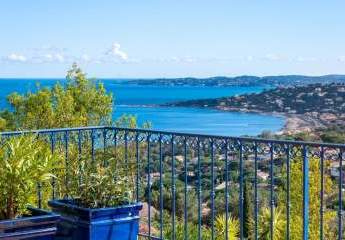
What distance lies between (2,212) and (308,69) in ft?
102

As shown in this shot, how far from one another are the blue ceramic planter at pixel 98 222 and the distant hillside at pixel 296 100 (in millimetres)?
36212

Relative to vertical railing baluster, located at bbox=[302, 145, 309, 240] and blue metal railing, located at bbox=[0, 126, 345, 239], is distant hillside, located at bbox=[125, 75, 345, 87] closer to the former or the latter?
blue metal railing, located at bbox=[0, 126, 345, 239]

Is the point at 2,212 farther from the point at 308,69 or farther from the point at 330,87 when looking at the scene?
the point at 330,87

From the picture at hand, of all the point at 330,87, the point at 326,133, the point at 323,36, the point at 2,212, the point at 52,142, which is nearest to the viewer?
the point at 2,212

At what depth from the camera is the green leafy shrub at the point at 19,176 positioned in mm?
3602

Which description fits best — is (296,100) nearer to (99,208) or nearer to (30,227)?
(99,208)

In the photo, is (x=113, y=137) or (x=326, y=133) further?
(x=326, y=133)

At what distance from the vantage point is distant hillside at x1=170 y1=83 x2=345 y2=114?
40.9 meters

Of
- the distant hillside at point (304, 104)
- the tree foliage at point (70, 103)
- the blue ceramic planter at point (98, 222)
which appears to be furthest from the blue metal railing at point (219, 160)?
the distant hillside at point (304, 104)

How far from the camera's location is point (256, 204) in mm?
4363

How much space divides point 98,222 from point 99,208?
0.09 metres

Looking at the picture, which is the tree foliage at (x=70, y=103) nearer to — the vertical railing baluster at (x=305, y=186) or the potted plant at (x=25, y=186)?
the vertical railing baluster at (x=305, y=186)

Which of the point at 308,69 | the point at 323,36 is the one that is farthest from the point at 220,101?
the point at 308,69

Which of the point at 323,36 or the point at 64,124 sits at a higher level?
the point at 323,36
